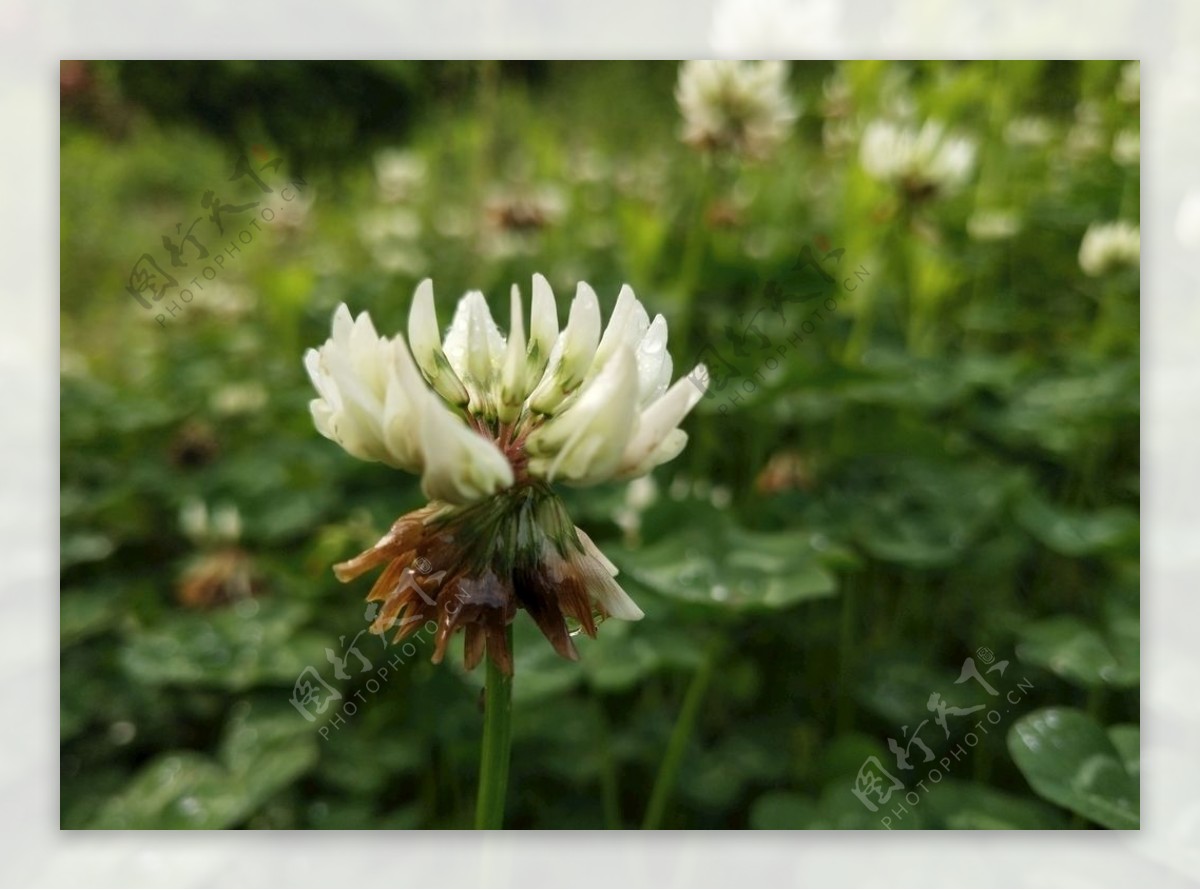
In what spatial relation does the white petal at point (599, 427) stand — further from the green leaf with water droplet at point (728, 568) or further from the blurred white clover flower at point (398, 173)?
the blurred white clover flower at point (398, 173)

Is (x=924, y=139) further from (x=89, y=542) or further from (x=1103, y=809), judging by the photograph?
(x=89, y=542)

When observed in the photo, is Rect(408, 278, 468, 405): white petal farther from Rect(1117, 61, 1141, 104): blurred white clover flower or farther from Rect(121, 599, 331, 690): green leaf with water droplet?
Rect(1117, 61, 1141, 104): blurred white clover flower

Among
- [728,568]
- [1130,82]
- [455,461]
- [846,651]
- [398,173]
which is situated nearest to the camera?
[455,461]

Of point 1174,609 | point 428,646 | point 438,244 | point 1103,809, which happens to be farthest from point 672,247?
point 1103,809

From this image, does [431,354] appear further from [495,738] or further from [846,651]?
[846,651]

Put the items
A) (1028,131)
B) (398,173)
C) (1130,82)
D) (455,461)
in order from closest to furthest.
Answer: (455,461)
(1130,82)
(1028,131)
(398,173)

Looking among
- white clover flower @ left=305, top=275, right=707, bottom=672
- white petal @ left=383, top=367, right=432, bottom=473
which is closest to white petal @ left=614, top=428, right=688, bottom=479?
white clover flower @ left=305, top=275, right=707, bottom=672

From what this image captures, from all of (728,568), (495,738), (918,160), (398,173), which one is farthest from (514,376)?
(398,173)
